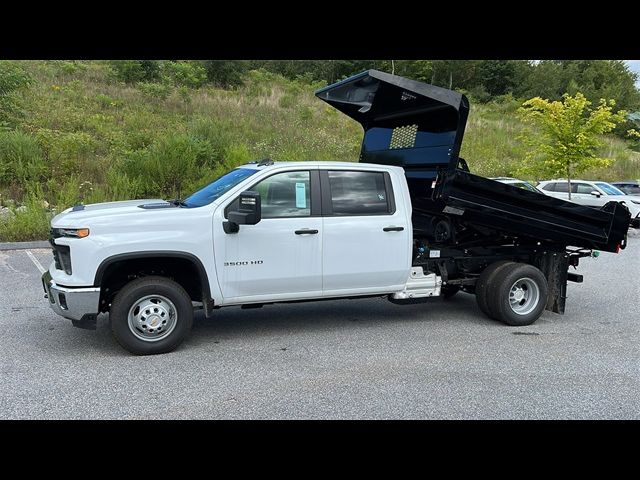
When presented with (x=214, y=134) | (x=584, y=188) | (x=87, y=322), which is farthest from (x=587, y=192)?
(x=87, y=322)

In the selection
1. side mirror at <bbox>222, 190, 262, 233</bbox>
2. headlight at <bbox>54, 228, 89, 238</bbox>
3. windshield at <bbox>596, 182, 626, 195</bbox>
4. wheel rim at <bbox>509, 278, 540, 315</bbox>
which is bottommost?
windshield at <bbox>596, 182, 626, 195</bbox>

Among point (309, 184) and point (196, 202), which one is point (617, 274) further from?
point (196, 202)

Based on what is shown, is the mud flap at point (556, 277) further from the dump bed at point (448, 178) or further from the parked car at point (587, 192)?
the parked car at point (587, 192)

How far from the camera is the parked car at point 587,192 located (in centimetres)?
2111

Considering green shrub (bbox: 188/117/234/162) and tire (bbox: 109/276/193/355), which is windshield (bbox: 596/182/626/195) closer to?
green shrub (bbox: 188/117/234/162)

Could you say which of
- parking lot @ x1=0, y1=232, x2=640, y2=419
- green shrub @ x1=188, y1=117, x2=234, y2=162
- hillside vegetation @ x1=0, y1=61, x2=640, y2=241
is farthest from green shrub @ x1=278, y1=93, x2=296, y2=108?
parking lot @ x1=0, y1=232, x2=640, y2=419

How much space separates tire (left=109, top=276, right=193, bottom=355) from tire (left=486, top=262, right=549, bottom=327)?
147 inches

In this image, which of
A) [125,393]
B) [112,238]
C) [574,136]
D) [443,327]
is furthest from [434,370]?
[574,136]

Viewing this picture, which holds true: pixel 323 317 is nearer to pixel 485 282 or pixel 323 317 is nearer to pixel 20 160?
pixel 485 282

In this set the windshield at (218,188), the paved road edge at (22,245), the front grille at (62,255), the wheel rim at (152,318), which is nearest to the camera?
the front grille at (62,255)

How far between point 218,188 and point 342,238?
1.49m

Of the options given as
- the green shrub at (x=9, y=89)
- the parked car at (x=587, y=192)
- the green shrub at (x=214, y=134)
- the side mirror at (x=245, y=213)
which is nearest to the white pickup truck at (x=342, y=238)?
the side mirror at (x=245, y=213)

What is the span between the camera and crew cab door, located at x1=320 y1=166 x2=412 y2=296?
21.0ft

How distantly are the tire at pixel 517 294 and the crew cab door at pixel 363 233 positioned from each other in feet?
4.14
